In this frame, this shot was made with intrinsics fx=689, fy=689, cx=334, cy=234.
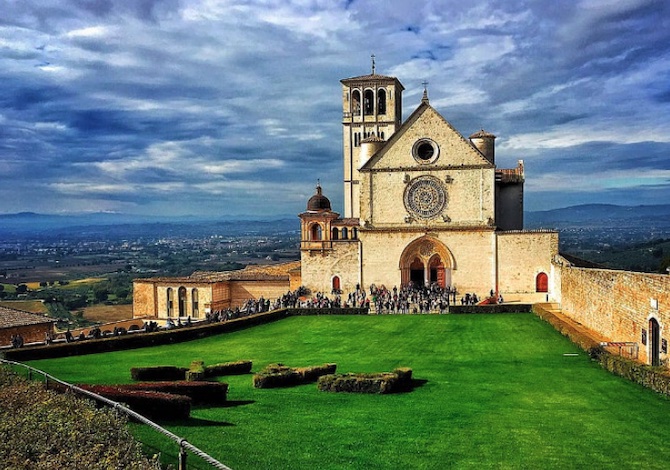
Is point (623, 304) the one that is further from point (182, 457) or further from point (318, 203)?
point (318, 203)

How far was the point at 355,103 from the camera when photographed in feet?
216

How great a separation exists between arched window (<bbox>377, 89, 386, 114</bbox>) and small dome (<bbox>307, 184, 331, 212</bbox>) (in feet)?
42.0

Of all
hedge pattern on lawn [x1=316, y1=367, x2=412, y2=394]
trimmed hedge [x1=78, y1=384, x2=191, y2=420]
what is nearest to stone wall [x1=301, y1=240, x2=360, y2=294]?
hedge pattern on lawn [x1=316, y1=367, x2=412, y2=394]

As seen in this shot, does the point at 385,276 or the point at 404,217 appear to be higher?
the point at 404,217

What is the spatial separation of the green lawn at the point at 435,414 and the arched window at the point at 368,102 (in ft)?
133

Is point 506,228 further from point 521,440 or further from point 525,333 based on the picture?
point 521,440

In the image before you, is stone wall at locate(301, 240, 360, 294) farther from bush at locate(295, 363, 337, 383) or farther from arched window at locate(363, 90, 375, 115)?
bush at locate(295, 363, 337, 383)

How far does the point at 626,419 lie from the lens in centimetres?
1536

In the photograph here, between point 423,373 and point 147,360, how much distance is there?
9.99 m

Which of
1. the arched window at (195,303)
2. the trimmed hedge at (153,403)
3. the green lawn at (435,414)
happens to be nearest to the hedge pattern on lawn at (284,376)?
the green lawn at (435,414)

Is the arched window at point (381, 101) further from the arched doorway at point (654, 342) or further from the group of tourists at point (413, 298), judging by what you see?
the arched doorway at point (654, 342)

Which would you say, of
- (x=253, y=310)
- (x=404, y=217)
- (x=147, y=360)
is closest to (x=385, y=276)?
(x=404, y=217)

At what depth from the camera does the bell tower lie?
2549 inches

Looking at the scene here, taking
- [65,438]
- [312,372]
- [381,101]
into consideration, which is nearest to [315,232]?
[381,101]
